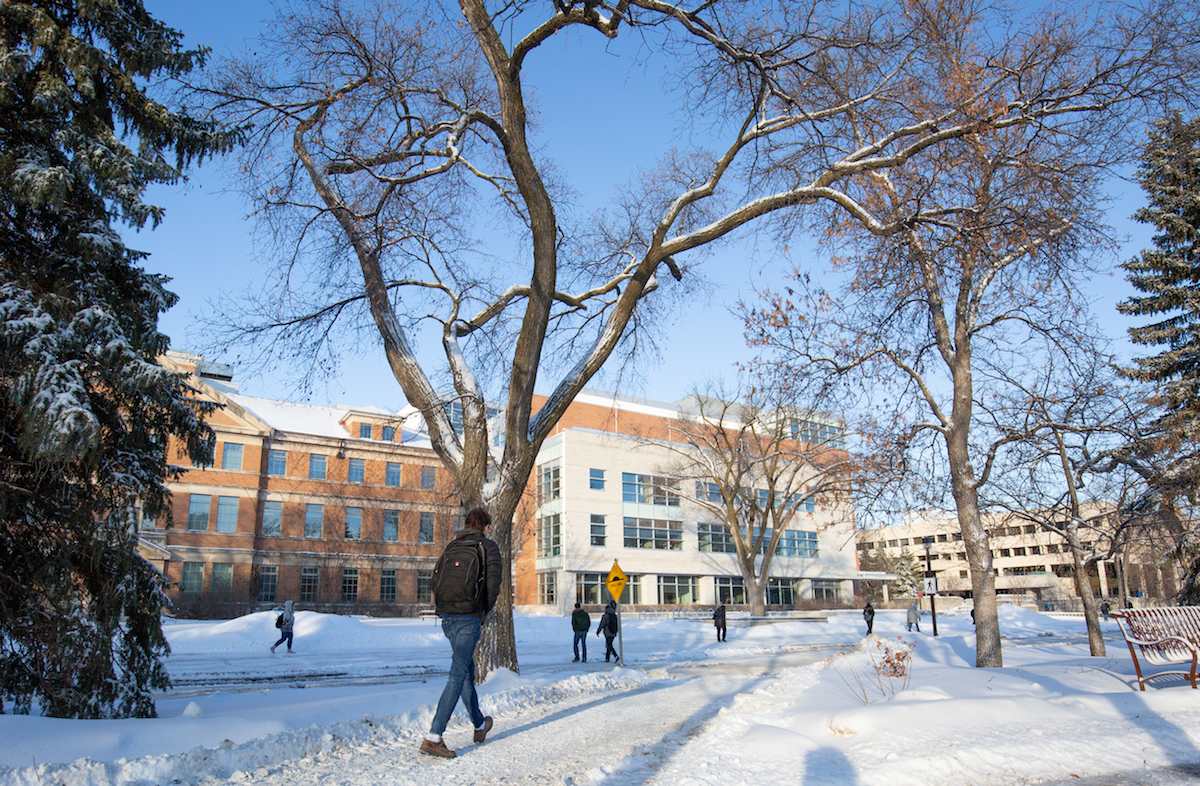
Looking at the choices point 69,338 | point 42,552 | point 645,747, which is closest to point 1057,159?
point 645,747

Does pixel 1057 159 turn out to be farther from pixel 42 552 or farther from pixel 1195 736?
pixel 42 552

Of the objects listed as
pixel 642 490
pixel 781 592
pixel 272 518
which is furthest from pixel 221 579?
pixel 781 592

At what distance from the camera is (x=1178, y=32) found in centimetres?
893

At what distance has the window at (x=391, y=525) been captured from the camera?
50.4m

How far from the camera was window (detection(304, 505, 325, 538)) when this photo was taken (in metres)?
48.2

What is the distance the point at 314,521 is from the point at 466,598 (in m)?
46.6

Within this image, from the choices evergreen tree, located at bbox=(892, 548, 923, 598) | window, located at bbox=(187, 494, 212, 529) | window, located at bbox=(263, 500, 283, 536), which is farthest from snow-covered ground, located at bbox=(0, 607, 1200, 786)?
evergreen tree, located at bbox=(892, 548, 923, 598)

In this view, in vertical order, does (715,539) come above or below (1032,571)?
above

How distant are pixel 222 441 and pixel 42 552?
143 feet

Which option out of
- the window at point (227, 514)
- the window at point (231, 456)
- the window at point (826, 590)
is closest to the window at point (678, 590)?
the window at point (826, 590)

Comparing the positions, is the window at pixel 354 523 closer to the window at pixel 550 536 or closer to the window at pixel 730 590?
the window at pixel 550 536

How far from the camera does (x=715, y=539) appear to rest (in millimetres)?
57625

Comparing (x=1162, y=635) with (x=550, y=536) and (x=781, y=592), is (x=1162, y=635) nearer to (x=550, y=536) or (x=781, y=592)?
(x=550, y=536)

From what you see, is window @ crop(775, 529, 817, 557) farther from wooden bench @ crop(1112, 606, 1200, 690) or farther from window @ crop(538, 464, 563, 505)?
wooden bench @ crop(1112, 606, 1200, 690)
